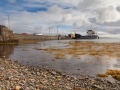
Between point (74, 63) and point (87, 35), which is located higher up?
point (87, 35)

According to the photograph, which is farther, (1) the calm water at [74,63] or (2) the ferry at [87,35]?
(2) the ferry at [87,35]

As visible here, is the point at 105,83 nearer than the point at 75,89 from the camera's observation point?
No

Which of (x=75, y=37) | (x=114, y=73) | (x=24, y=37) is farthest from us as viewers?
(x=75, y=37)

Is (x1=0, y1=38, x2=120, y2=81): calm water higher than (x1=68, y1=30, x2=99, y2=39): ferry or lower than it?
lower

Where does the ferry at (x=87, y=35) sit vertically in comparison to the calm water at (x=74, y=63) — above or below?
above

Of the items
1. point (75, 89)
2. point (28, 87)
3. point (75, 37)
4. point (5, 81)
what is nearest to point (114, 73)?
point (75, 89)

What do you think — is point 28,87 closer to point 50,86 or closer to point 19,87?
point 19,87

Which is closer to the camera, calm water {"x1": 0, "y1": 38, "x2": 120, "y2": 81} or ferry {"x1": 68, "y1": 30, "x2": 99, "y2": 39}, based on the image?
calm water {"x1": 0, "y1": 38, "x2": 120, "y2": 81}

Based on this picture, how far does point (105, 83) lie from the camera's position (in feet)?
45.0

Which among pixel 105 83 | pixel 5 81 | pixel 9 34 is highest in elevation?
pixel 9 34

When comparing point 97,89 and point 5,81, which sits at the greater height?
point 5,81

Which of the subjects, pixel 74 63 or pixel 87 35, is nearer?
pixel 74 63

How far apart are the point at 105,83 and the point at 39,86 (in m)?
6.12

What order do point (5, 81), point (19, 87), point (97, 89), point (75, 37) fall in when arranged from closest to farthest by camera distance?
point (19, 87) < point (5, 81) < point (97, 89) < point (75, 37)
